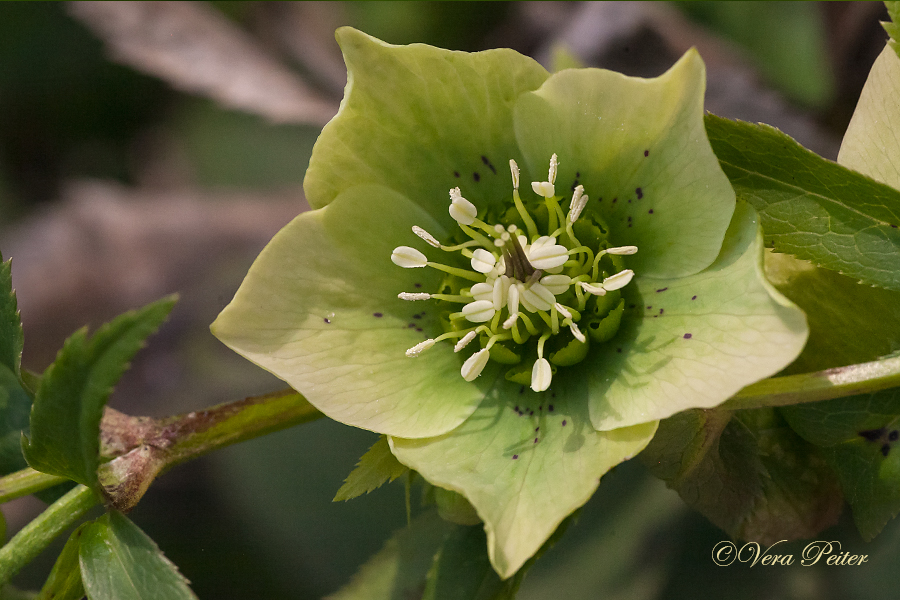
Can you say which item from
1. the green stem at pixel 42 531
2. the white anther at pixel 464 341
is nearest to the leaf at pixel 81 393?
the green stem at pixel 42 531

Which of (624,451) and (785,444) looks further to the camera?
(785,444)

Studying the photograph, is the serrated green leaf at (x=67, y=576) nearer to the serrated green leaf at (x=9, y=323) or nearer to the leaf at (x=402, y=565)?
the serrated green leaf at (x=9, y=323)

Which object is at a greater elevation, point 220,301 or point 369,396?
point 369,396

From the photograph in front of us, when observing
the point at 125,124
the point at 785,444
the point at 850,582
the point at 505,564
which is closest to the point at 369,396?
the point at 505,564

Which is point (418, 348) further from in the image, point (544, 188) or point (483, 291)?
point (544, 188)

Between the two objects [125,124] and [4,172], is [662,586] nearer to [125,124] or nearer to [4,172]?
[125,124]

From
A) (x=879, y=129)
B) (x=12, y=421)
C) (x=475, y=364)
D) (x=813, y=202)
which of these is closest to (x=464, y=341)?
(x=475, y=364)
